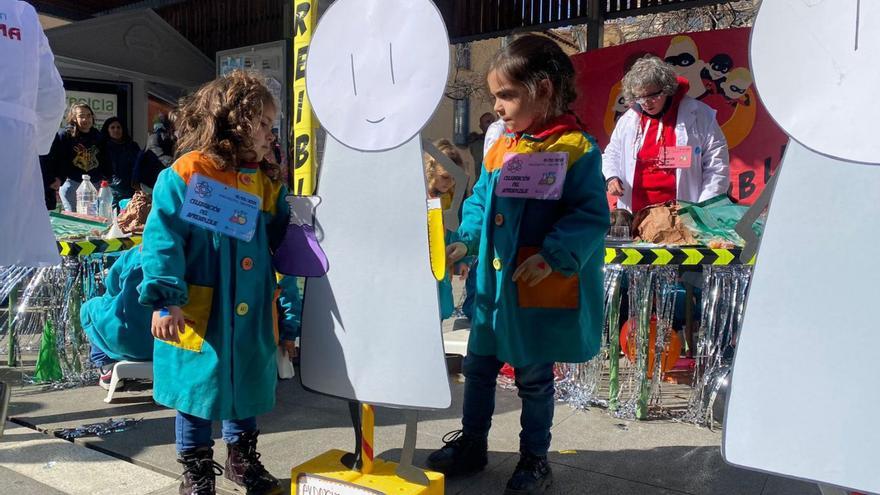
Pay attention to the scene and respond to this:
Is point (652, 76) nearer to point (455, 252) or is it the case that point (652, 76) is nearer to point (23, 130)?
point (455, 252)

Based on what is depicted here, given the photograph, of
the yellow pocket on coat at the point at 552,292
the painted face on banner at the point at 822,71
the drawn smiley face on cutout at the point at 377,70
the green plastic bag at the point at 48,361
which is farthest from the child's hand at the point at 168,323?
the green plastic bag at the point at 48,361

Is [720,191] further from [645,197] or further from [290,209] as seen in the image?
[290,209]

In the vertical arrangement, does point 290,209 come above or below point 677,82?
below

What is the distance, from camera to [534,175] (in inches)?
93.4

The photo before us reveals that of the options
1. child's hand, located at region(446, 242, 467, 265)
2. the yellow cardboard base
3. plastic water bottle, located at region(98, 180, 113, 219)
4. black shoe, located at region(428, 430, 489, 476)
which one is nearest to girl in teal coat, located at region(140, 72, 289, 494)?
the yellow cardboard base

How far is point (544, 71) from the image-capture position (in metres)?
2.41

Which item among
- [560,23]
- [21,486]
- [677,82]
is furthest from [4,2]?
[560,23]

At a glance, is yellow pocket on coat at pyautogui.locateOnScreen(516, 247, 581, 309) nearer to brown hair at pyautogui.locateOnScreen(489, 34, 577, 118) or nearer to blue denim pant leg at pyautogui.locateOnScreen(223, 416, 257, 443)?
brown hair at pyautogui.locateOnScreen(489, 34, 577, 118)

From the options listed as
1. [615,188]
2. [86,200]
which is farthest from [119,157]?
[615,188]

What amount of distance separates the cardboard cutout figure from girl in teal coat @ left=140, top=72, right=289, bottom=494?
1490 millimetres

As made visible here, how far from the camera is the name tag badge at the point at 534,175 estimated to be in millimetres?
2344

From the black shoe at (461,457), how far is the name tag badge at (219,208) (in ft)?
3.72

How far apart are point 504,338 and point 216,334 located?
95cm

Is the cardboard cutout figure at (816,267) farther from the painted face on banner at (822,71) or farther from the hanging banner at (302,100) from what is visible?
the hanging banner at (302,100)
